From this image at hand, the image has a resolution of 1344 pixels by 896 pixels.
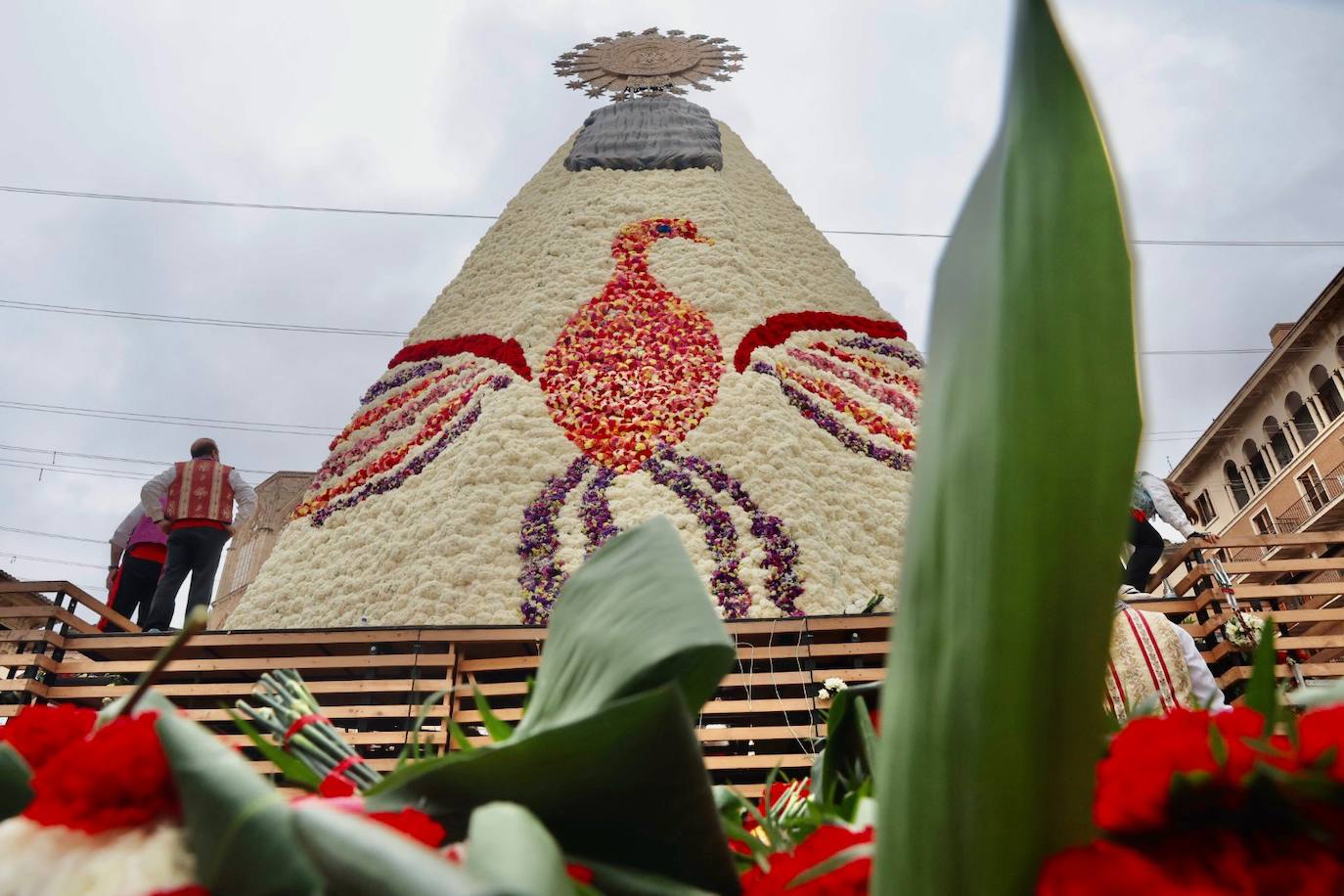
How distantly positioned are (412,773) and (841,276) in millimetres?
6400

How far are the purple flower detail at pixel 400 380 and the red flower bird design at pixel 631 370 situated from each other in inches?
36.3

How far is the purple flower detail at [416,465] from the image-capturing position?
16.9 ft

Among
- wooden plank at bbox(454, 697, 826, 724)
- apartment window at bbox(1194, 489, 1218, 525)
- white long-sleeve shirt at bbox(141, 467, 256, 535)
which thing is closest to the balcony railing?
apartment window at bbox(1194, 489, 1218, 525)

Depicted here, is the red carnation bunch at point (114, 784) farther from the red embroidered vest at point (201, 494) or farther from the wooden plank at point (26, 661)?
the red embroidered vest at point (201, 494)

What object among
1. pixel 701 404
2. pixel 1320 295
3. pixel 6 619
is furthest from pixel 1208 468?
pixel 6 619

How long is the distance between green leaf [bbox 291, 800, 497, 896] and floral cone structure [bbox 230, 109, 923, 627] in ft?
12.5

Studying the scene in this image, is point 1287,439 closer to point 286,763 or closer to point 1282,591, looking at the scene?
point 1282,591

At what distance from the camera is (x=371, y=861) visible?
0.24 metres

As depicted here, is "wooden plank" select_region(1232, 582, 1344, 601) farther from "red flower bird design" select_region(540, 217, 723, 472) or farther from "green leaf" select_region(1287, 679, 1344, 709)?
"green leaf" select_region(1287, 679, 1344, 709)

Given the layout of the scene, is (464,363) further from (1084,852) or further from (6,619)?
(1084,852)

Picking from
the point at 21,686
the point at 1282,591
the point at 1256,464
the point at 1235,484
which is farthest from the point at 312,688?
the point at 1235,484

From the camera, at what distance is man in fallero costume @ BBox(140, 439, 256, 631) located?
4508mm

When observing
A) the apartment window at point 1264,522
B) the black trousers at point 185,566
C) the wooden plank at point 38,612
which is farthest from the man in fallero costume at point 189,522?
the apartment window at point 1264,522

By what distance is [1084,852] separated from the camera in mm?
233
